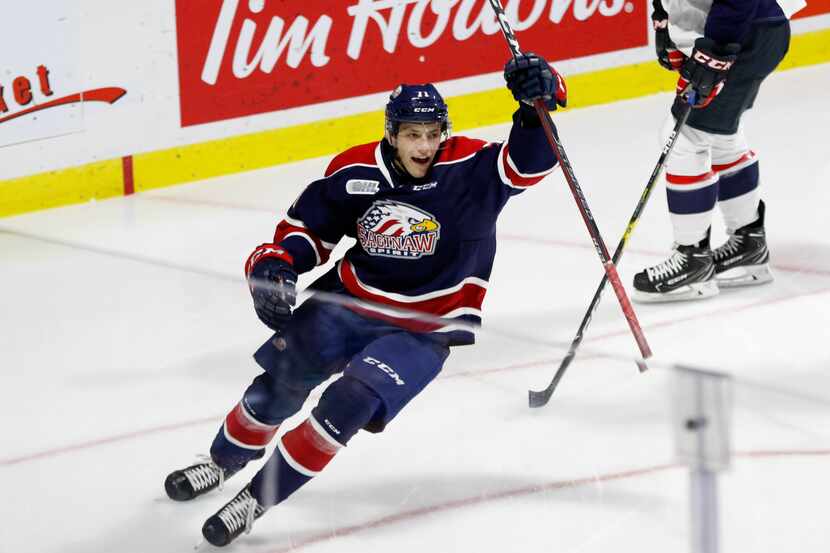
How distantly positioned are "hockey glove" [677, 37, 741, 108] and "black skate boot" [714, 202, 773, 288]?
1.85 feet

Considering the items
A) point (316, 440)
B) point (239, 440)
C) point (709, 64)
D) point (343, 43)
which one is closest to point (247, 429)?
point (239, 440)

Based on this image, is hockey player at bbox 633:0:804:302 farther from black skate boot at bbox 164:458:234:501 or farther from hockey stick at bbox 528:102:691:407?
black skate boot at bbox 164:458:234:501

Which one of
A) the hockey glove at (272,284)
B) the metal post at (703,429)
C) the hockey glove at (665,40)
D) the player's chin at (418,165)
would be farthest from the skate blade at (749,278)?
the metal post at (703,429)

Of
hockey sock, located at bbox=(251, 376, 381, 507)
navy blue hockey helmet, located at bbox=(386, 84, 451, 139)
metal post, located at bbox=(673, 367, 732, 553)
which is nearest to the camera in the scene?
metal post, located at bbox=(673, 367, 732, 553)

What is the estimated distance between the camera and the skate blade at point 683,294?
368 cm

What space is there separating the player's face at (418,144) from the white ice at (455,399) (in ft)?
1.13

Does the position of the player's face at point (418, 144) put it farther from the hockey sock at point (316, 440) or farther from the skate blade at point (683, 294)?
the skate blade at point (683, 294)

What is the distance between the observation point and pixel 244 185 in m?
4.98

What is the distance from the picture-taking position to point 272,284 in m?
1.97

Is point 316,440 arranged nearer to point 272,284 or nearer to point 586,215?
point 272,284

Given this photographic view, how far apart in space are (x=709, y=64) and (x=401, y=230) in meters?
1.26

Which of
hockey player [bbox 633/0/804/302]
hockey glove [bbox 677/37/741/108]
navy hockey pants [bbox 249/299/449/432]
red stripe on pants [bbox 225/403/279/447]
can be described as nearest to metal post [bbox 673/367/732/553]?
navy hockey pants [bbox 249/299/449/432]

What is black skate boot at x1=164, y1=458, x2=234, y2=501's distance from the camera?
7.11ft

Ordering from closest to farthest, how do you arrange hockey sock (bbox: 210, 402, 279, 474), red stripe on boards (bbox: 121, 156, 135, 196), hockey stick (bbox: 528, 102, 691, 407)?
hockey stick (bbox: 528, 102, 691, 407) → hockey sock (bbox: 210, 402, 279, 474) → red stripe on boards (bbox: 121, 156, 135, 196)
